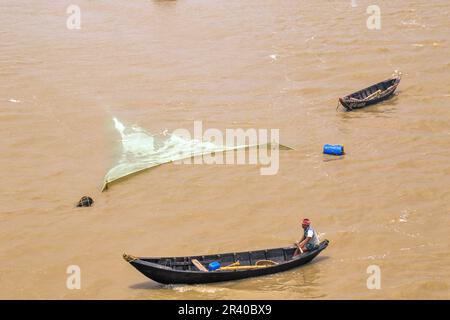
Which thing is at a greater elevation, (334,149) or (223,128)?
(223,128)

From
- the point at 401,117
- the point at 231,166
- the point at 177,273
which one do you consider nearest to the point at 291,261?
the point at 177,273

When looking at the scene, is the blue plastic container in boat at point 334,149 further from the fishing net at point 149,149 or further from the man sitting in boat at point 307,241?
the man sitting in boat at point 307,241

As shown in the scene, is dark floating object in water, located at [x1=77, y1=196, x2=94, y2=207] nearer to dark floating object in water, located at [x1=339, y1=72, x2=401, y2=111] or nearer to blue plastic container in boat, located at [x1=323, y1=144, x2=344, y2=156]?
blue plastic container in boat, located at [x1=323, y1=144, x2=344, y2=156]

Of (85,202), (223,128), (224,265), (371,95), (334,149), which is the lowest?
(224,265)

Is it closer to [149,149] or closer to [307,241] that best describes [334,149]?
[149,149]

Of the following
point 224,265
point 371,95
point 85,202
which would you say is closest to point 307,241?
point 224,265

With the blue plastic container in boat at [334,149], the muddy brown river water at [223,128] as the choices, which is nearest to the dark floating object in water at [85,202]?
the muddy brown river water at [223,128]
